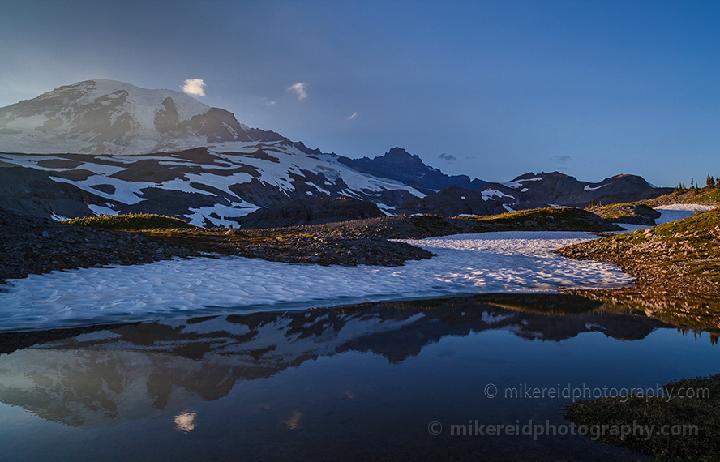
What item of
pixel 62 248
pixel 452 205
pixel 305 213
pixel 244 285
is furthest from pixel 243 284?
pixel 452 205

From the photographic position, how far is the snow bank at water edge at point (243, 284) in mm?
11555

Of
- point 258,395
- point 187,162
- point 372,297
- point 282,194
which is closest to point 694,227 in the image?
point 372,297

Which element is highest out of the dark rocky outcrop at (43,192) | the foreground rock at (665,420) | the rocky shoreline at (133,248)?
the dark rocky outcrop at (43,192)

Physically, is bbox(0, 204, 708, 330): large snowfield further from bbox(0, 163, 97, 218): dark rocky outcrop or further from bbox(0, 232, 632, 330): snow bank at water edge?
bbox(0, 163, 97, 218): dark rocky outcrop

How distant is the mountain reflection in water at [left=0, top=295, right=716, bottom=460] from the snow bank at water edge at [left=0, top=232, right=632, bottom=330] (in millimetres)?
1606

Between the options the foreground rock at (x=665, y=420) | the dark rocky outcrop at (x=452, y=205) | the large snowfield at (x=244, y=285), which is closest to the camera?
the foreground rock at (x=665, y=420)

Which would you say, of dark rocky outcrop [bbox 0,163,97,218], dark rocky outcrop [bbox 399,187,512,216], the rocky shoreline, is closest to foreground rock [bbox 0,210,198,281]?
the rocky shoreline

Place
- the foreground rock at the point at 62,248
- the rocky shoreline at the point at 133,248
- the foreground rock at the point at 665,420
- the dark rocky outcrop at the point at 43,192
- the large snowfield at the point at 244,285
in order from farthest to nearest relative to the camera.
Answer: the dark rocky outcrop at the point at 43,192 < the rocky shoreline at the point at 133,248 < the foreground rock at the point at 62,248 < the large snowfield at the point at 244,285 < the foreground rock at the point at 665,420

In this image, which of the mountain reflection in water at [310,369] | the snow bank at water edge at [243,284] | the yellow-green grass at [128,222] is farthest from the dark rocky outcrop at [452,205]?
the mountain reflection in water at [310,369]

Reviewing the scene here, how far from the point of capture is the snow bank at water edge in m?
11.6

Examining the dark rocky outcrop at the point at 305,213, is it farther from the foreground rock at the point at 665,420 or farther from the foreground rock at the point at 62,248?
the foreground rock at the point at 665,420

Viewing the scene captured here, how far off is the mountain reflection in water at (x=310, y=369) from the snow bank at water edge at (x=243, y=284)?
1606mm

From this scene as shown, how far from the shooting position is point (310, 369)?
7.66 metres

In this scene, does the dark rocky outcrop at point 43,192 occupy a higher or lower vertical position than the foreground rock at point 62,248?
higher
